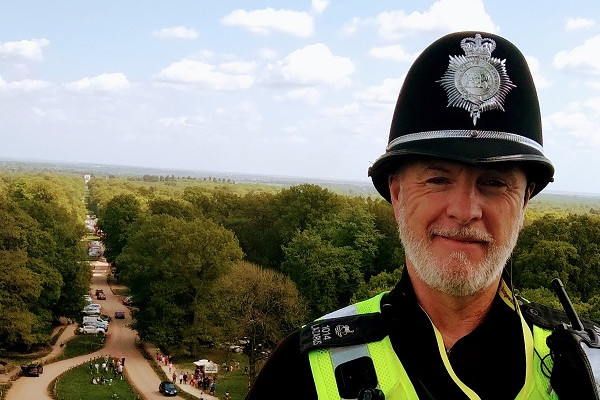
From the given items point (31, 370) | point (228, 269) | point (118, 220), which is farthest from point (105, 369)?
point (118, 220)

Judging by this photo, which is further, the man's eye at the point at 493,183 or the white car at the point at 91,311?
the white car at the point at 91,311

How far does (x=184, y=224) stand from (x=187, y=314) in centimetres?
547

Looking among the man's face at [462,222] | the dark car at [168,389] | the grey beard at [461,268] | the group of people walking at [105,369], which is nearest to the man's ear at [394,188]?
the man's face at [462,222]

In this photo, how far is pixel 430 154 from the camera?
8.06ft

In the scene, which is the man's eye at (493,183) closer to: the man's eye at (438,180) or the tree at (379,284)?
the man's eye at (438,180)

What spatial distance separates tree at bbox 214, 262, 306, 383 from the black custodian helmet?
2683 cm

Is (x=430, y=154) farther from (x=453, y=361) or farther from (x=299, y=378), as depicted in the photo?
(x=299, y=378)

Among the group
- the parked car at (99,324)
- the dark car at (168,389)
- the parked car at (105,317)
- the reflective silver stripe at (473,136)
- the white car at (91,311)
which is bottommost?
the parked car at (105,317)

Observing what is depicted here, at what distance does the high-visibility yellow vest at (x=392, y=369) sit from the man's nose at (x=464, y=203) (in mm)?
485

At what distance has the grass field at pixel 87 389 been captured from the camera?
27.8 m

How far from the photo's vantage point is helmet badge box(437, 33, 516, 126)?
8.33 feet

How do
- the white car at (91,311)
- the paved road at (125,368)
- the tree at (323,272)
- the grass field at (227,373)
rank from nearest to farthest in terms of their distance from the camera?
1. the paved road at (125,368)
2. the grass field at (227,373)
3. the tree at (323,272)
4. the white car at (91,311)

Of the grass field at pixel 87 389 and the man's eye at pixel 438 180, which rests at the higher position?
the man's eye at pixel 438 180

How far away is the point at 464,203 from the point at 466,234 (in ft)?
0.40
